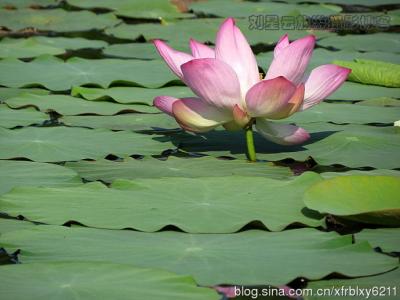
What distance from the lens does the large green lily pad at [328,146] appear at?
2.24m

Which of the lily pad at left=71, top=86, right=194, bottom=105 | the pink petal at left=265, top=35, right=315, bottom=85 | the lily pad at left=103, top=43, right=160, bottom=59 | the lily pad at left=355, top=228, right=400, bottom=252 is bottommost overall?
the lily pad at left=355, top=228, right=400, bottom=252

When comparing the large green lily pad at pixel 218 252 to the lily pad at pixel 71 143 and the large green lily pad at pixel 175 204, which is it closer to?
the large green lily pad at pixel 175 204

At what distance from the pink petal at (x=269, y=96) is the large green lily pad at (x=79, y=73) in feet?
3.32

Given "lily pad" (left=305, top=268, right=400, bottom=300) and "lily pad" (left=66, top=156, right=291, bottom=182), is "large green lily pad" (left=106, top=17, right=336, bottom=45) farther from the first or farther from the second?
"lily pad" (left=305, top=268, right=400, bottom=300)

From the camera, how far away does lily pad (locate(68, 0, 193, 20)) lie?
4.97 m

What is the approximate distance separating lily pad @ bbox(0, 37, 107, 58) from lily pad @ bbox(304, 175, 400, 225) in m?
2.16

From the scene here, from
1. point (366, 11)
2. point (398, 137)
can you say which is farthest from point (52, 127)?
point (366, 11)

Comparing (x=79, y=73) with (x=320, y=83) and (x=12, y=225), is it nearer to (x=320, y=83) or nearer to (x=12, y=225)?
(x=320, y=83)

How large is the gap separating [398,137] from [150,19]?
280 centimetres

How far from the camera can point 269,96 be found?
6.87ft

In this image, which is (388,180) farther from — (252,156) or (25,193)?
(25,193)

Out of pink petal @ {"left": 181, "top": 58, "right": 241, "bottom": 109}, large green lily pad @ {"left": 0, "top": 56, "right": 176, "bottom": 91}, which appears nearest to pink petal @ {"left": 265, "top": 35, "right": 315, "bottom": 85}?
pink petal @ {"left": 181, "top": 58, "right": 241, "bottom": 109}

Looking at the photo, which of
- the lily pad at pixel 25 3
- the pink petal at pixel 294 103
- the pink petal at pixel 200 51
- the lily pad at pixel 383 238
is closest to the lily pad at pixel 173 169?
the pink petal at pixel 294 103

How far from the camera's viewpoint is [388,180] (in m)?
1.83
